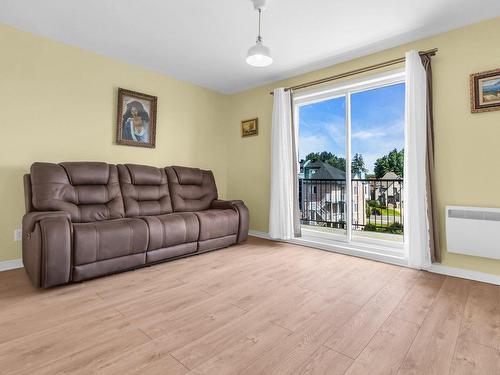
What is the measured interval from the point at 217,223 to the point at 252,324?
180cm

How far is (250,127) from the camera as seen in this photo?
449 centimetres

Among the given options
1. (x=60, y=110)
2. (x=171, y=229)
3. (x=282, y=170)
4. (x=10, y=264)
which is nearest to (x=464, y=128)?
(x=282, y=170)

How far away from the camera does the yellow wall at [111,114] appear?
248 cm

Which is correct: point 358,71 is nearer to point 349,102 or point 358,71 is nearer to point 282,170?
point 349,102

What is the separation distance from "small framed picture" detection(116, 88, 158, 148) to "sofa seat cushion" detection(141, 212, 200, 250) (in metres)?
1.32

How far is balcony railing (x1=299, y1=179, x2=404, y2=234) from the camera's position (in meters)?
3.89

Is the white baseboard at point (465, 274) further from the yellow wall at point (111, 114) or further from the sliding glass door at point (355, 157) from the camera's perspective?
the sliding glass door at point (355, 157)

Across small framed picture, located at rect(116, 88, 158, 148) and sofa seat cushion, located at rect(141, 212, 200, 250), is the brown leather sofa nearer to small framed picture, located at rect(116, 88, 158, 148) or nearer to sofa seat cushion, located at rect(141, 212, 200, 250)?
sofa seat cushion, located at rect(141, 212, 200, 250)

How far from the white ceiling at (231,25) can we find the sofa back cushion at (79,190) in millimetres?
1423

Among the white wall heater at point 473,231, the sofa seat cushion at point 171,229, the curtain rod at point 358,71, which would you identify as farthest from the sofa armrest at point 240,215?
the white wall heater at point 473,231

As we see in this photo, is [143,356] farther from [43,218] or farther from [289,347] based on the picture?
[43,218]

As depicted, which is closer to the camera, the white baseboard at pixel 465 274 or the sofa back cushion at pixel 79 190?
the white baseboard at pixel 465 274

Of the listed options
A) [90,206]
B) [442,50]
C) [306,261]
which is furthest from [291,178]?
[90,206]

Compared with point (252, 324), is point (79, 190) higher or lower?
higher
